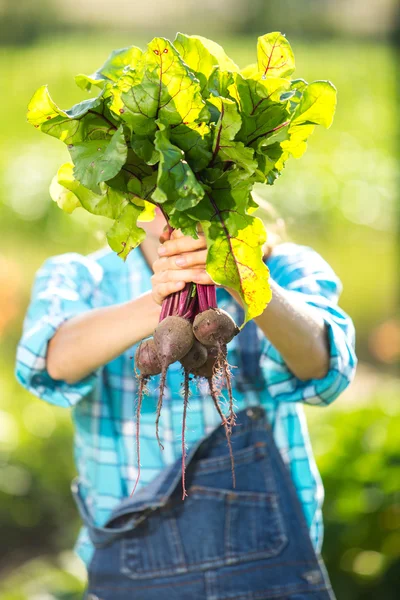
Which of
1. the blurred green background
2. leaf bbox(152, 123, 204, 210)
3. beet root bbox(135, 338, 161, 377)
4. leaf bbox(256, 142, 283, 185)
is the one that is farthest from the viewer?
the blurred green background

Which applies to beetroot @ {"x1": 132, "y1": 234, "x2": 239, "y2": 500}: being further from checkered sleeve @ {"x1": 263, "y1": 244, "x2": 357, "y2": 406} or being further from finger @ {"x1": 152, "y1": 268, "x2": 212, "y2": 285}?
checkered sleeve @ {"x1": 263, "y1": 244, "x2": 357, "y2": 406}

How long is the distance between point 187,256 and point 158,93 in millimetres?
303

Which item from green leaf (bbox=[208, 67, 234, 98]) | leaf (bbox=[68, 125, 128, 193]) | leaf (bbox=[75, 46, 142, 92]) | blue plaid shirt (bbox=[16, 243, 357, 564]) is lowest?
blue plaid shirt (bbox=[16, 243, 357, 564])

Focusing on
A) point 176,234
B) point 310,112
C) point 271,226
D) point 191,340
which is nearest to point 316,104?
point 310,112

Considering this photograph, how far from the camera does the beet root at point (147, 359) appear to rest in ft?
4.81

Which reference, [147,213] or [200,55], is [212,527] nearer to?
[147,213]

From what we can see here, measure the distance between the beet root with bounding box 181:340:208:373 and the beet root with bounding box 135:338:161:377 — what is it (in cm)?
6

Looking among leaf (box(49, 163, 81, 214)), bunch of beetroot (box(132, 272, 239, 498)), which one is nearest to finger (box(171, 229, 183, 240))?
bunch of beetroot (box(132, 272, 239, 498))

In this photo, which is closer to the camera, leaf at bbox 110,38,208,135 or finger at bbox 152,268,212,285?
leaf at bbox 110,38,208,135

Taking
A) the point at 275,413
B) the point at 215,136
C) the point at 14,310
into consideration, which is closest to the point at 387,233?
the point at 14,310

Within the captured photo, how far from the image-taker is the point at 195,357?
1457mm

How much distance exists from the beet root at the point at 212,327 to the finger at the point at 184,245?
0.12 m

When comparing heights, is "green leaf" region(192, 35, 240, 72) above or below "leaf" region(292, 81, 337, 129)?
above

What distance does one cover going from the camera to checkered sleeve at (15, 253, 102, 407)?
170 cm
